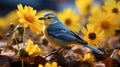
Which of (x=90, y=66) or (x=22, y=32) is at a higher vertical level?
(x=22, y=32)

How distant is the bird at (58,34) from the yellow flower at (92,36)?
181 mm

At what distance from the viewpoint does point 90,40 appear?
9.31ft

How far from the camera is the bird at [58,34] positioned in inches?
102

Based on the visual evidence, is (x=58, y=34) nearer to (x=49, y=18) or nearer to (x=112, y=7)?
(x=49, y=18)

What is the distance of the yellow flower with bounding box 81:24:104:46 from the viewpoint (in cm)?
281

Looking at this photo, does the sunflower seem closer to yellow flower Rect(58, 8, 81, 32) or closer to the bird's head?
yellow flower Rect(58, 8, 81, 32)

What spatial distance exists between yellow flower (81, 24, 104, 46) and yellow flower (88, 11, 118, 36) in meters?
0.27

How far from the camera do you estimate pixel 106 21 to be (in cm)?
316

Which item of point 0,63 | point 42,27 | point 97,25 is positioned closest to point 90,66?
point 0,63

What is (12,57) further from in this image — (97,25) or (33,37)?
(97,25)

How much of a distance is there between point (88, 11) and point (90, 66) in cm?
212

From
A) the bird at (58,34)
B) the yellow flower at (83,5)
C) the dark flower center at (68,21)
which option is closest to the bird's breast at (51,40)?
the bird at (58,34)

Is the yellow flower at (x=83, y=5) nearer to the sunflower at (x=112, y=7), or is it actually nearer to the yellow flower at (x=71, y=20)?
the yellow flower at (x=71, y=20)

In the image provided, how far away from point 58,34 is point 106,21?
1.95 ft
